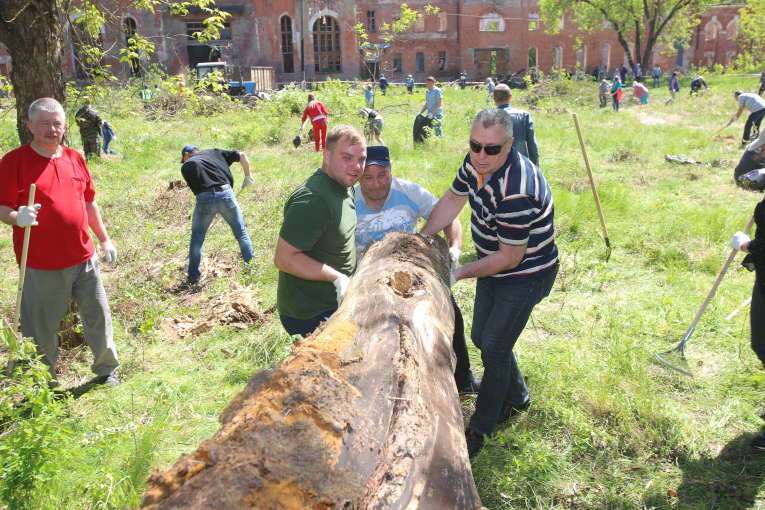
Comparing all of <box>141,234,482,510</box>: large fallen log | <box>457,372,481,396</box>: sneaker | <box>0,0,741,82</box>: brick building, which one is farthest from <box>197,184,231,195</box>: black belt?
<box>0,0,741,82</box>: brick building

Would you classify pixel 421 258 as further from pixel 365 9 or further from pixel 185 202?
pixel 365 9

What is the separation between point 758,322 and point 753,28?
4765 cm

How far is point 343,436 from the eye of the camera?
1.31m

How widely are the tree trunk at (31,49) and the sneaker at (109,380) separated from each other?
1.89m

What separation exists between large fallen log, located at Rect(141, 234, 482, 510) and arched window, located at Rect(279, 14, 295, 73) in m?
34.9

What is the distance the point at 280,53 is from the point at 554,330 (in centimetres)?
3233

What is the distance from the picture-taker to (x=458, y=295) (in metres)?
4.85

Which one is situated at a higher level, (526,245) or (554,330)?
(526,245)

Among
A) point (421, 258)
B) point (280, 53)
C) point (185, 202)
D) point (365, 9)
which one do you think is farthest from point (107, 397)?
point (365, 9)

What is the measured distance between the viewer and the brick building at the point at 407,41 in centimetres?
3170

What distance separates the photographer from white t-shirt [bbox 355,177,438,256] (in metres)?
3.28

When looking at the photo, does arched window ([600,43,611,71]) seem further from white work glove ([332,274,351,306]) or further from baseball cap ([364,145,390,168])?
white work glove ([332,274,351,306])

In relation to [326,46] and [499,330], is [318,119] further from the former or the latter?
[326,46]

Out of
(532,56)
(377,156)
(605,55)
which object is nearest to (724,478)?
(377,156)
